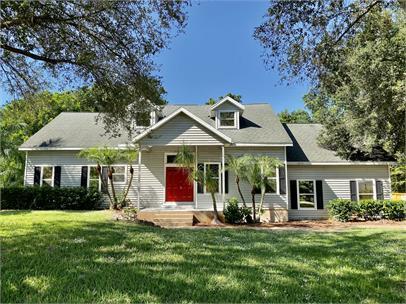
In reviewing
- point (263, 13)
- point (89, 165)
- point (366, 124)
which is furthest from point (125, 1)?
point (366, 124)

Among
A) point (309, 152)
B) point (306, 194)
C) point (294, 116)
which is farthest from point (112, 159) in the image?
point (294, 116)

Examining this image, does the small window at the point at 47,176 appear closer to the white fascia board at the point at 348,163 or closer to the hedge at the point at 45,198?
the hedge at the point at 45,198

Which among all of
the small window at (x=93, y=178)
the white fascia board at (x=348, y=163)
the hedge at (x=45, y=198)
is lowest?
the hedge at (x=45, y=198)

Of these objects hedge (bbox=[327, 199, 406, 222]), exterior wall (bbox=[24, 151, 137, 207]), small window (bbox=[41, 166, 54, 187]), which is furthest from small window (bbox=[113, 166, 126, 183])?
hedge (bbox=[327, 199, 406, 222])

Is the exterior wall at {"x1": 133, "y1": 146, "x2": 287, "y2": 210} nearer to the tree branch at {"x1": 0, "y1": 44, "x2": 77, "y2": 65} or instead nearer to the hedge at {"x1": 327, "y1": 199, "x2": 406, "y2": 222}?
the hedge at {"x1": 327, "y1": 199, "x2": 406, "y2": 222}

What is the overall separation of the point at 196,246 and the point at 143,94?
15.3 ft

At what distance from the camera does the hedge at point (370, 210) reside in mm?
16000

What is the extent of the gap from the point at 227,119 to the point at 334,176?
6.91 metres

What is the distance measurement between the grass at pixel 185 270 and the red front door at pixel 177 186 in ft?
31.6

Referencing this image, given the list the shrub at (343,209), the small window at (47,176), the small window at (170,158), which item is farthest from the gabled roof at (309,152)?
the small window at (47,176)

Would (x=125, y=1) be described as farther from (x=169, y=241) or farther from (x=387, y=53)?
(x=387, y=53)

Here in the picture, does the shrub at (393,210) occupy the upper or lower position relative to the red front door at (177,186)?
lower

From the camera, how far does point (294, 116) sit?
41.2 m

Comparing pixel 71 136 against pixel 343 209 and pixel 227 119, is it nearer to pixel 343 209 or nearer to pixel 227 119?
pixel 227 119
